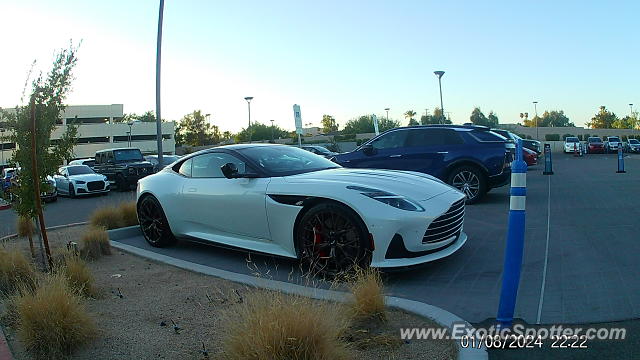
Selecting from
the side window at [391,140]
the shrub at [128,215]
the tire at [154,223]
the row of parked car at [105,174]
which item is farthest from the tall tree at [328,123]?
the tire at [154,223]

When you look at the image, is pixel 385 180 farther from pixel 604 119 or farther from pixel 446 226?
pixel 604 119

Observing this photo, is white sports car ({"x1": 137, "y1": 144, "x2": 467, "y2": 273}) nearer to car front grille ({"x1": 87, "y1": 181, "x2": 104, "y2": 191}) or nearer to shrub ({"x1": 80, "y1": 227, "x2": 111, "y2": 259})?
shrub ({"x1": 80, "y1": 227, "x2": 111, "y2": 259})

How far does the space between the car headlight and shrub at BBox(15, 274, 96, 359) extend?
2.66 meters

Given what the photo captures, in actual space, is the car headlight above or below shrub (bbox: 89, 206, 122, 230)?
above

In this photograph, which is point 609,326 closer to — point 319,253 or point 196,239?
point 319,253

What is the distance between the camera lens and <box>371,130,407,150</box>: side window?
11.3m

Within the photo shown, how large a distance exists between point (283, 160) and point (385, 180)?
1414mm

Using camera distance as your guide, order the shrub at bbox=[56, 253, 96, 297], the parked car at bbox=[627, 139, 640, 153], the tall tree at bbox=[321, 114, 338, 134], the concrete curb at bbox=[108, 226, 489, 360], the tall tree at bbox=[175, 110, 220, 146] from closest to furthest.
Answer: the concrete curb at bbox=[108, 226, 489, 360] → the shrub at bbox=[56, 253, 96, 297] → the parked car at bbox=[627, 139, 640, 153] → the tall tree at bbox=[175, 110, 220, 146] → the tall tree at bbox=[321, 114, 338, 134]

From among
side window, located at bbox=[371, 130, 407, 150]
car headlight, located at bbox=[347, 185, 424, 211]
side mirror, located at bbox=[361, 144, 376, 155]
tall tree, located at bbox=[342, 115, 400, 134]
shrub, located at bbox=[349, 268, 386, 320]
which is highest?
tall tree, located at bbox=[342, 115, 400, 134]

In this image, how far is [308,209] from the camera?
5.39 meters

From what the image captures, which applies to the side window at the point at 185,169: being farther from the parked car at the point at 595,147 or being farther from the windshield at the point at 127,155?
the parked car at the point at 595,147

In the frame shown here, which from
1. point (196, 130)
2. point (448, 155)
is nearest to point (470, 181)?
point (448, 155)

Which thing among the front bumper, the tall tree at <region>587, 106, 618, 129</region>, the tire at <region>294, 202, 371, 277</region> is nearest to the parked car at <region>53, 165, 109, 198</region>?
the tire at <region>294, 202, 371, 277</region>

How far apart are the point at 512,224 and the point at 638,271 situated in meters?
2.31
